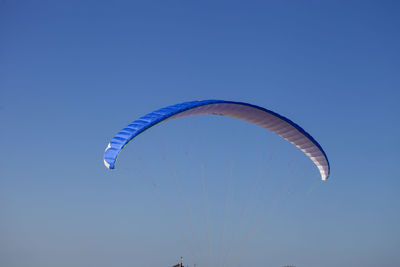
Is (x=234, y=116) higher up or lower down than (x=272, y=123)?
higher up

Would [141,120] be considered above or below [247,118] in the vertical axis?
below

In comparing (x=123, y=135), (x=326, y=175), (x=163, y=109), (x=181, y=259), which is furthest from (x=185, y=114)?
Result: (x=181, y=259)

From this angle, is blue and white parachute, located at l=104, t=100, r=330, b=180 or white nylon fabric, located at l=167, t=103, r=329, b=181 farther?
white nylon fabric, located at l=167, t=103, r=329, b=181

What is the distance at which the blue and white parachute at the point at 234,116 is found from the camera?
89.8 ft

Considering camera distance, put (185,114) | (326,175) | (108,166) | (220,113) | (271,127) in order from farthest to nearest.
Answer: (326,175) → (271,127) → (220,113) → (185,114) → (108,166)

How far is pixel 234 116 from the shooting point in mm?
34125

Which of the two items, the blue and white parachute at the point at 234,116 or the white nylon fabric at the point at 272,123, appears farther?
the white nylon fabric at the point at 272,123

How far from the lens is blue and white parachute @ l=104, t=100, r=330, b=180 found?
2736cm

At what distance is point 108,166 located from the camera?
26.7 m

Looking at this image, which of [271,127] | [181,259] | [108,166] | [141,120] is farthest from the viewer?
[181,259]

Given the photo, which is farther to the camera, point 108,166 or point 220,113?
point 220,113

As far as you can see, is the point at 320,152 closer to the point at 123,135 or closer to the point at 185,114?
the point at 185,114

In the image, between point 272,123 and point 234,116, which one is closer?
point 234,116

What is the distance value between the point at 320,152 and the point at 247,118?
5.06 m
